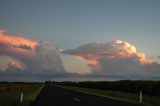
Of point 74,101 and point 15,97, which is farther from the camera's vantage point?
point 15,97

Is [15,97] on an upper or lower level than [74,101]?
upper

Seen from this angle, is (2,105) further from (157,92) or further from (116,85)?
(116,85)

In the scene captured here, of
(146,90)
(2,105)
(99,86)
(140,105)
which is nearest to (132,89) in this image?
(146,90)

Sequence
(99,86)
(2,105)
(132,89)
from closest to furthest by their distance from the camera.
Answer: (2,105) < (132,89) < (99,86)

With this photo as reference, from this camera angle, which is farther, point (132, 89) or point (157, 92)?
point (132, 89)

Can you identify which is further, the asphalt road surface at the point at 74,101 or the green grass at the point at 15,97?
the green grass at the point at 15,97

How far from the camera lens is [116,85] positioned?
8638 cm

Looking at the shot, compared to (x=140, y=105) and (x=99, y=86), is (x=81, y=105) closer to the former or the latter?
(x=140, y=105)

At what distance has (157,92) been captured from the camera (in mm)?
61906

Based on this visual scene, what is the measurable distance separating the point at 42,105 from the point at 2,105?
291 cm

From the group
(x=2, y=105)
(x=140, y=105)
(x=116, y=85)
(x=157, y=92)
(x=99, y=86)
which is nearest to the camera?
(x=2, y=105)

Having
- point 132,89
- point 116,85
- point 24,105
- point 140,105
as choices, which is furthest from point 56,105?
point 116,85

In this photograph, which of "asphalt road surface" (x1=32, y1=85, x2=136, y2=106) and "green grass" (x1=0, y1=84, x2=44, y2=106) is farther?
"green grass" (x1=0, y1=84, x2=44, y2=106)

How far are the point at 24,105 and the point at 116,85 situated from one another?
218 ft
